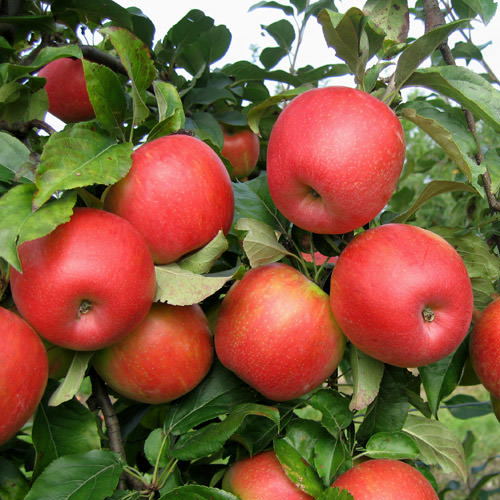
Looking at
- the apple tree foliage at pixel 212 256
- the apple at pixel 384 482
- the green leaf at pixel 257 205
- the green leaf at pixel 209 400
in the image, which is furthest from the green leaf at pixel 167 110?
the apple at pixel 384 482

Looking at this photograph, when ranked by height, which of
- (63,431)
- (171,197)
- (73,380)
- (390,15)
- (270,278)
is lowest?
(63,431)

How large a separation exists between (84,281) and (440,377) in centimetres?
66

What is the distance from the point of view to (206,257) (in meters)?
0.91

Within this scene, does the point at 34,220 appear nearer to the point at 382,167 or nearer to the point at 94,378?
the point at 94,378

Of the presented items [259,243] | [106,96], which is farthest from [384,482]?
[106,96]

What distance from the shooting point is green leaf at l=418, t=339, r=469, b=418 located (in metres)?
1.00

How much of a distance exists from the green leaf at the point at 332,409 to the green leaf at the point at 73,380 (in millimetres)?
372

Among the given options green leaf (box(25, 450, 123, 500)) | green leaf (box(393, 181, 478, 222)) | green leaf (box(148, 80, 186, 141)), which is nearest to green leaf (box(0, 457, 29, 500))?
green leaf (box(25, 450, 123, 500))

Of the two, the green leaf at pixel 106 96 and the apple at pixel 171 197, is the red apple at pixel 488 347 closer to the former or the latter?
the apple at pixel 171 197

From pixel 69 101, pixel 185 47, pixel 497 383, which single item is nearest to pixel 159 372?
pixel 497 383

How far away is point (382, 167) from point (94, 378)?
61 centimetres

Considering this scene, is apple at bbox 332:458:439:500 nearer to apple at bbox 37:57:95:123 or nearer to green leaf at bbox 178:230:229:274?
green leaf at bbox 178:230:229:274

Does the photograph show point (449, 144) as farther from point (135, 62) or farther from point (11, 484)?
point (11, 484)

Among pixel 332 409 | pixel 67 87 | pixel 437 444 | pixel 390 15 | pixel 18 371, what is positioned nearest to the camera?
pixel 18 371
